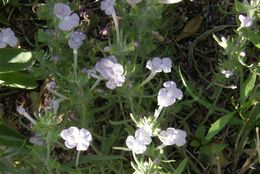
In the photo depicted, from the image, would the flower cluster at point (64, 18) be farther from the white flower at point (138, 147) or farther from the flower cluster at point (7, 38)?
the white flower at point (138, 147)

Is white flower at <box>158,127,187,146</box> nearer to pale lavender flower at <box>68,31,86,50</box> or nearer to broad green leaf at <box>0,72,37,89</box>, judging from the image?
pale lavender flower at <box>68,31,86,50</box>

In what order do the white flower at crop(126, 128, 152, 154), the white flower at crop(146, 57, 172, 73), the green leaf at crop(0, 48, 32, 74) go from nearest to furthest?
the white flower at crop(126, 128, 152, 154)
the white flower at crop(146, 57, 172, 73)
the green leaf at crop(0, 48, 32, 74)

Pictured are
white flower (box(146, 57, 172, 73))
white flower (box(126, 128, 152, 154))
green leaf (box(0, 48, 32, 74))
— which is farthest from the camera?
green leaf (box(0, 48, 32, 74))

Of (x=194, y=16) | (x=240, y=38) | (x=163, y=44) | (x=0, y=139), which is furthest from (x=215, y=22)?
(x=0, y=139)

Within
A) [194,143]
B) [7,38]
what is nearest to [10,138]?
[7,38]

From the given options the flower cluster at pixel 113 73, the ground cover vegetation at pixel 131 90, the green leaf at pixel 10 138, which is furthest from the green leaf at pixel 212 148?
the green leaf at pixel 10 138

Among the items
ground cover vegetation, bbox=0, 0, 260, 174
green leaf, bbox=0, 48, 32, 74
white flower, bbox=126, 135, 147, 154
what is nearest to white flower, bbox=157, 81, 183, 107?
ground cover vegetation, bbox=0, 0, 260, 174

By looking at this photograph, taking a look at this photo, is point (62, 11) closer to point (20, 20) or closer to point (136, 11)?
point (136, 11)

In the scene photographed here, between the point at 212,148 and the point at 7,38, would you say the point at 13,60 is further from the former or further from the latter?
the point at 212,148
